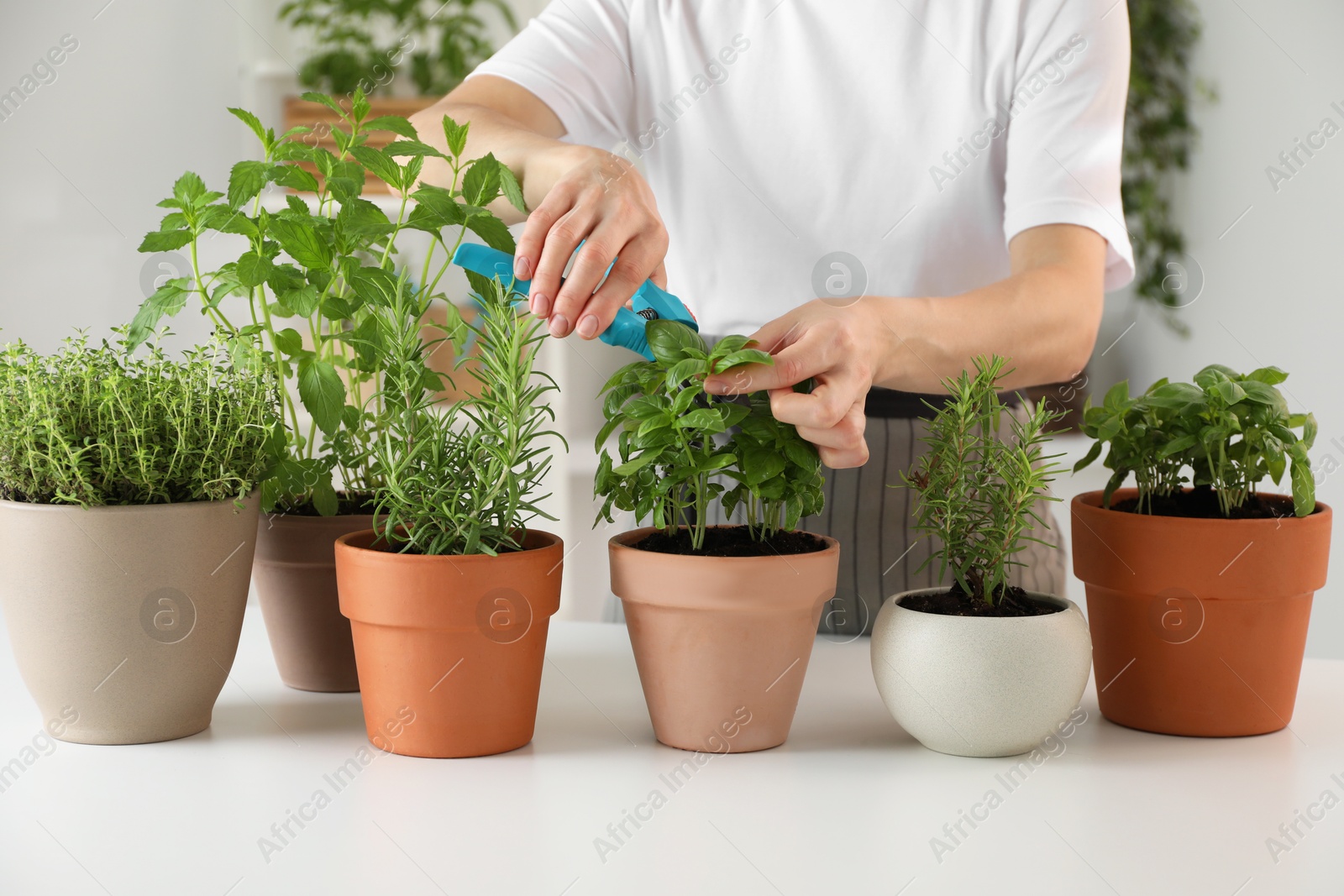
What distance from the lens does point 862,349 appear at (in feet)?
2.38

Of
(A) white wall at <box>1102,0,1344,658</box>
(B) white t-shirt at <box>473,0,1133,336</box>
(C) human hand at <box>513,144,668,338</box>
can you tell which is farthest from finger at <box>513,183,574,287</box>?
(A) white wall at <box>1102,0,1344,658</box>

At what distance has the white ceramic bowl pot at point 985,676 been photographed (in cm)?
64

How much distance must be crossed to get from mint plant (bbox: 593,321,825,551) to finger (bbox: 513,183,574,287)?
11 cm

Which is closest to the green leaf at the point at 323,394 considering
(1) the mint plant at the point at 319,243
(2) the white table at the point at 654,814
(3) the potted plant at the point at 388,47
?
(1) the mint plant at the point at 319,243

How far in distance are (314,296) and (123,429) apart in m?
0.15

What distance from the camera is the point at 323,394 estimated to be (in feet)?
2.39

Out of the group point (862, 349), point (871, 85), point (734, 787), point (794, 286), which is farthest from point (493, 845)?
point (871, 85)

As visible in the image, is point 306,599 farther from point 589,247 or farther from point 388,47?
point 388,47

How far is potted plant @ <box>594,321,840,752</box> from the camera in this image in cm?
63

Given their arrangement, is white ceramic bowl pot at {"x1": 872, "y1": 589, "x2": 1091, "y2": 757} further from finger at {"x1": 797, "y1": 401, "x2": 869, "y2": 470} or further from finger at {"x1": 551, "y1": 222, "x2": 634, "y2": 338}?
finger at {"x1": 551, "y1": 222, "x2": 634, "y2": 338}

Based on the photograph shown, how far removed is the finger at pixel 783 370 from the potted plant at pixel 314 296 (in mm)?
185

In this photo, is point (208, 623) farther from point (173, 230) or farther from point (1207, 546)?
point (1207, 546)

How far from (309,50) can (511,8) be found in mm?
497

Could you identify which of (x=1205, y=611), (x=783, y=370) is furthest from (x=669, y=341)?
(x=1205, y=611)
